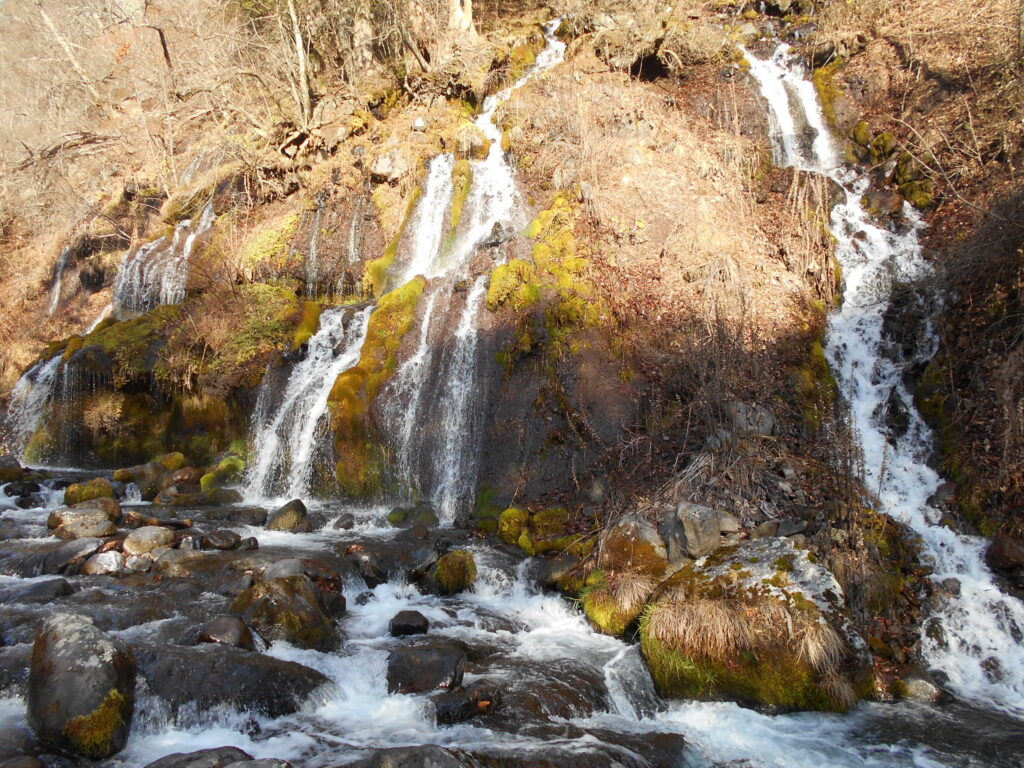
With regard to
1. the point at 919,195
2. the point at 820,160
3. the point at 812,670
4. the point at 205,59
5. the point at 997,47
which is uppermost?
the point at 205,59

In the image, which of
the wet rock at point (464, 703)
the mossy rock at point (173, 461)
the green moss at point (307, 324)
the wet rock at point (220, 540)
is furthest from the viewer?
the green moss at point (307, 324)

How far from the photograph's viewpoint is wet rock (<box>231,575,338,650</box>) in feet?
19.3

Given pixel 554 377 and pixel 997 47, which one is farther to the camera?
pixel 997 47

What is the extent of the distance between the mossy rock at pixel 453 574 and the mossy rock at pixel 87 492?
678cm

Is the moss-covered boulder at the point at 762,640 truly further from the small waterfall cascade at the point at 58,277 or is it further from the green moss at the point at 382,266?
the small waterfall cascade at the point at 58,277

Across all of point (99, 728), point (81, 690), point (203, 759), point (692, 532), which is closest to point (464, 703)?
point (203, 759)

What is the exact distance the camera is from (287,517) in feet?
31.9

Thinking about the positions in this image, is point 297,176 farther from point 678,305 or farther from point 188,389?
point 678,305

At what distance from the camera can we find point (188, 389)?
1333 centimetres

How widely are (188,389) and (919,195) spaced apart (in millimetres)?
16019

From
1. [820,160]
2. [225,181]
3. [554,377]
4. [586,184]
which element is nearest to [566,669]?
[554,377]

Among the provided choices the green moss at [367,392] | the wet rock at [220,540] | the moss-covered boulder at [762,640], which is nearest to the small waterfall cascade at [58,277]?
the green moss at [367,392]

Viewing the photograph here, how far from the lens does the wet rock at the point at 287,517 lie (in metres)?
9.64

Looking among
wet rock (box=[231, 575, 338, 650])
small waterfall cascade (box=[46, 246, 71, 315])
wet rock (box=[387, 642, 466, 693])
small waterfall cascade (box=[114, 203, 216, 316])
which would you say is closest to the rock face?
wet rock (box=[231, 575, 338, 650])
